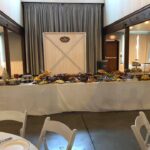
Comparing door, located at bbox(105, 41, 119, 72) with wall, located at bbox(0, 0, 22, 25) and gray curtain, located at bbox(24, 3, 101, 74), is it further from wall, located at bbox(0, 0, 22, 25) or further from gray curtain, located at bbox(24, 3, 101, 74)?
wall, located at bbox(0, 0, 22, 25)

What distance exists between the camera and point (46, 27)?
27.8 ft

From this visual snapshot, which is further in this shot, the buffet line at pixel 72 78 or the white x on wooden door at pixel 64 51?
the white x on wooden door at pixel 64 51

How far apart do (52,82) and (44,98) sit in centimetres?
37

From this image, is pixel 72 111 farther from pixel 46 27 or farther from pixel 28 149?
pixel 46 27

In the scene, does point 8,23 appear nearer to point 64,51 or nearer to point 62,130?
point 64,51

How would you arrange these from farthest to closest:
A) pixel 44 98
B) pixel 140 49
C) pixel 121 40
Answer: pixel 140 49 < pixel 121 40 < pixel 44 98

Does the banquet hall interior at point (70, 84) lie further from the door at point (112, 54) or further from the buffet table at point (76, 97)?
the door at point (112, 54)

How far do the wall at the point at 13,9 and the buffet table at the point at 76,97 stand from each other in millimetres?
2831


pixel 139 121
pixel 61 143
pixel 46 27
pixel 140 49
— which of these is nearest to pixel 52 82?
pixel 61 143

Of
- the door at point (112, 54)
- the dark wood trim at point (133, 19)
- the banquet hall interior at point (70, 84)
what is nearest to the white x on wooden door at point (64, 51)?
the banquet hall interior at point (70, 84)

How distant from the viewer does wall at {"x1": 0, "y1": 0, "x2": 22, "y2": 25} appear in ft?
18.9

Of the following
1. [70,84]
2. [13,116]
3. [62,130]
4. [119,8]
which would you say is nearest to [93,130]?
[70,84]

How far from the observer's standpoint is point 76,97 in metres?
4.15

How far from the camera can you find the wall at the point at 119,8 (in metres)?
5.36
